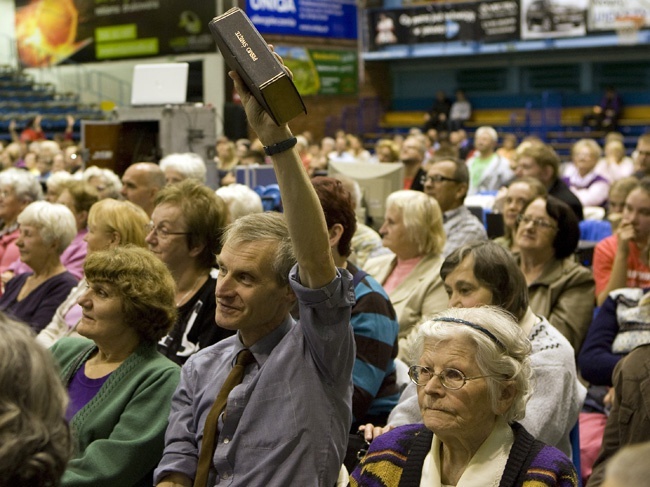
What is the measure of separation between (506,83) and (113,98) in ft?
27.0

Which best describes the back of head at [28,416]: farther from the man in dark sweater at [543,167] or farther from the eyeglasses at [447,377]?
the man in dark sweater at [543,167]

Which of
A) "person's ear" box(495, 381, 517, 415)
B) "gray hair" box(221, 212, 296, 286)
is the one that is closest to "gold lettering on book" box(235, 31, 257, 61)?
"gray hair" box(221, 212, 296, 286)

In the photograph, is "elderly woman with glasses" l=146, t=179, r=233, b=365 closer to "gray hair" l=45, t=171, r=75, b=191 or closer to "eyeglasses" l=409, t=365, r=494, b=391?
"eyeglasses" l=409, t=365, r=494, b=391

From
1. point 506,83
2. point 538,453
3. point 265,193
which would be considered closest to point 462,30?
point 506,83

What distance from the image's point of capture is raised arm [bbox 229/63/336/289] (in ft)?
6.91

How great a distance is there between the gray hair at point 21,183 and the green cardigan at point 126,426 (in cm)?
337

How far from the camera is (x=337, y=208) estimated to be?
3.28 metres

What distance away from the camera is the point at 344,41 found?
20.5 meters

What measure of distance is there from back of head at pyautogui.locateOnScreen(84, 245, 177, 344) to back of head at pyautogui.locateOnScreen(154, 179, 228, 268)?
0.58 m

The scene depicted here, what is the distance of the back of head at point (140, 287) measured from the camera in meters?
3.02

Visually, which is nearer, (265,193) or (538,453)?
(538,453)

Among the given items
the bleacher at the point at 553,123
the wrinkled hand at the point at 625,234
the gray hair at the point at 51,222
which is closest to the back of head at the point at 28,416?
the gray hair at the point at 51,222

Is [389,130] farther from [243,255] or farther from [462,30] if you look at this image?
[243,255]

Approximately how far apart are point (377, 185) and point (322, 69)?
45.9 feet
